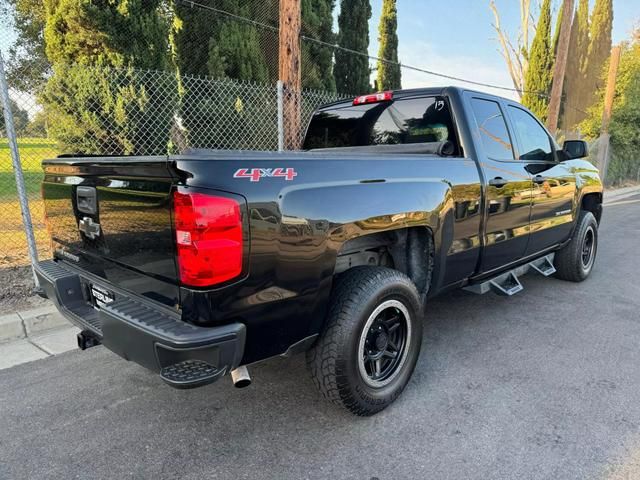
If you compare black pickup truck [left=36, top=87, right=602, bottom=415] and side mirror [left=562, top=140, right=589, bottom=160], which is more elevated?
side mirror [left=562, top=140, right=589, bottom=160]

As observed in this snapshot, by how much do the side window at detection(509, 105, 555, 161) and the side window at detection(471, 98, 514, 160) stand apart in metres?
0.25

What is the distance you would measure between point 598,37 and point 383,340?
41.3m

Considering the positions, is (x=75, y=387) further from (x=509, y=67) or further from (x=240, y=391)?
(x=509, y=67)

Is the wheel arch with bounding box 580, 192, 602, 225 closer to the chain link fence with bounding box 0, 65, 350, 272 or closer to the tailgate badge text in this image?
the chain link fence with bounding box 0, 65, 350, 272

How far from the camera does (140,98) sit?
6527 millimetres

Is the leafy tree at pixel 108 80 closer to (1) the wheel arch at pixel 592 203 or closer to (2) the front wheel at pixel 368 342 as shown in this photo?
(2) the front wheel at pixel 368 342

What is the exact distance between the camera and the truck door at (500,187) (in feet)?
11.0

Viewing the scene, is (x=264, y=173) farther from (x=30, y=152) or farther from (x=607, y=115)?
(x=607, y=115)

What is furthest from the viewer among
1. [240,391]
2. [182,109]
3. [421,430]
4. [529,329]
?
[182,109]

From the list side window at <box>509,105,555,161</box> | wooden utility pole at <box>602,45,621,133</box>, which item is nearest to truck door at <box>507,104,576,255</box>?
side window at <box>509,105,555,161</box>

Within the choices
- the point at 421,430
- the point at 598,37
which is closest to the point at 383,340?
the point at 421,430

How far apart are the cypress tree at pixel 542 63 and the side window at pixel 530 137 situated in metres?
19.4

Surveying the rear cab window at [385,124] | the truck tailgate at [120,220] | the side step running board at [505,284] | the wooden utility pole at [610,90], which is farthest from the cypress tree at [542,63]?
the truck tailgate at [120,220]

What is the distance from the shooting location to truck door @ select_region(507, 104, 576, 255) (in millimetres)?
3938
